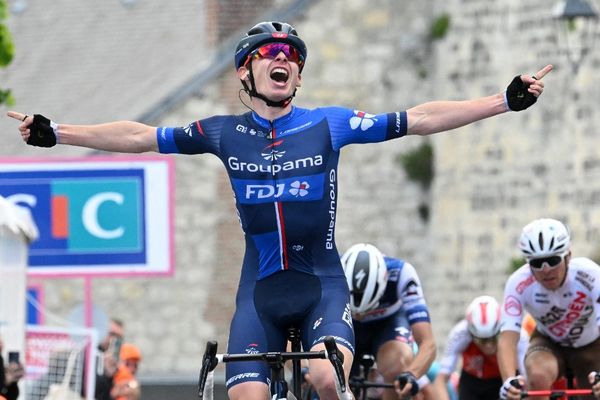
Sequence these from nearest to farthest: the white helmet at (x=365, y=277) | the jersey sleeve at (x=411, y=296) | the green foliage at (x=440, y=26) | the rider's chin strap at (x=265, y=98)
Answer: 1. the rider's chin strap at (x=265, y=98)
2. the white helmet at (x=365, y=277)
3. the jersey sleeve at (x=411, y=296)
4. the green foliage at (x=440, y=26)

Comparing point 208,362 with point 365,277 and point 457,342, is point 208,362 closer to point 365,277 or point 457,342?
point 365,277

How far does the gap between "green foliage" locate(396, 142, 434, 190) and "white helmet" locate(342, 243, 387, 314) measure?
2463 cm

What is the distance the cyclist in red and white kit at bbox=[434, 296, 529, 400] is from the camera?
19.7 meters

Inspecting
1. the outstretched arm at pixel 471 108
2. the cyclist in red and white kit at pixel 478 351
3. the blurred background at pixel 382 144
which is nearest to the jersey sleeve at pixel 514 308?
the cyclist in red and white kit at pixel 478 351

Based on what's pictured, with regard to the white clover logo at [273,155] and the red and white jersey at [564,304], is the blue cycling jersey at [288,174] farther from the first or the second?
the red and white jersey at [564,304]

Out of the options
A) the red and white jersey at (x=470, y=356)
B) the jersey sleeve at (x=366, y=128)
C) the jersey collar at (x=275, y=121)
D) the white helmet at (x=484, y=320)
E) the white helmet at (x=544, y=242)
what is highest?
the jersey collar at (x=275, y=121)

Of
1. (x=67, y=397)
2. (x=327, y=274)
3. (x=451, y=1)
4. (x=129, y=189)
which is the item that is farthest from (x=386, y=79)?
(x=327, y=274)

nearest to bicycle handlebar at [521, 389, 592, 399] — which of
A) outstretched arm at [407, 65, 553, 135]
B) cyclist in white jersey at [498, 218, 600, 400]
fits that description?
cyclist in white jersey at [498, 218, 600, 400]

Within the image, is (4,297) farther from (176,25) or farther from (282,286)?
(176,25)

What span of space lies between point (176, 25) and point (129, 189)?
21537 mm

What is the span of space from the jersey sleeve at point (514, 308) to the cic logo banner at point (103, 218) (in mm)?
12002

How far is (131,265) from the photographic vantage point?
94.7ft

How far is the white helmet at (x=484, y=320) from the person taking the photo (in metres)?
19.7

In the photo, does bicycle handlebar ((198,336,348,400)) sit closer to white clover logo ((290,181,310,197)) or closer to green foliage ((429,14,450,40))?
white clover logo ((290,181,310,197))
